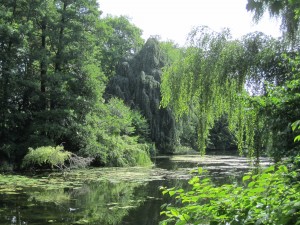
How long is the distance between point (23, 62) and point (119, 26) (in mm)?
23193

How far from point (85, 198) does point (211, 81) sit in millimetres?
4406

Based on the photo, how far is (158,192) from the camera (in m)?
9.71

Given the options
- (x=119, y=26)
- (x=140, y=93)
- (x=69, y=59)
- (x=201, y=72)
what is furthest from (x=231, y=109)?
(x=119, y=26)

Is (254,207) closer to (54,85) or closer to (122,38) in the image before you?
(54,85)

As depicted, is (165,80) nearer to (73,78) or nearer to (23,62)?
(73,78)

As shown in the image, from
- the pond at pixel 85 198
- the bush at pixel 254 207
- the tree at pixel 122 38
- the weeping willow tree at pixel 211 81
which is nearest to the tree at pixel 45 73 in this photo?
the pond at pixel 85 198

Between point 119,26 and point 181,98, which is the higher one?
point 119,26

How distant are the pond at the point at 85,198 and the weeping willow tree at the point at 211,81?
1.44m

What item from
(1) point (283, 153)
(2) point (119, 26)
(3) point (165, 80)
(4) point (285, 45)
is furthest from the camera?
(2) point (119, 26)

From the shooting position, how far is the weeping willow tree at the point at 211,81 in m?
6.88

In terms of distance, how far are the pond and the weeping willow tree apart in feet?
4.71

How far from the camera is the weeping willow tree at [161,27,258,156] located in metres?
6.88

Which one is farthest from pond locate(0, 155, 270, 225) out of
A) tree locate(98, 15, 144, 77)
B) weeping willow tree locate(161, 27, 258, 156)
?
tree locate(98, 15, 144, 77)

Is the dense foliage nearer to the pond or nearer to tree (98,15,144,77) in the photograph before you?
the pond
